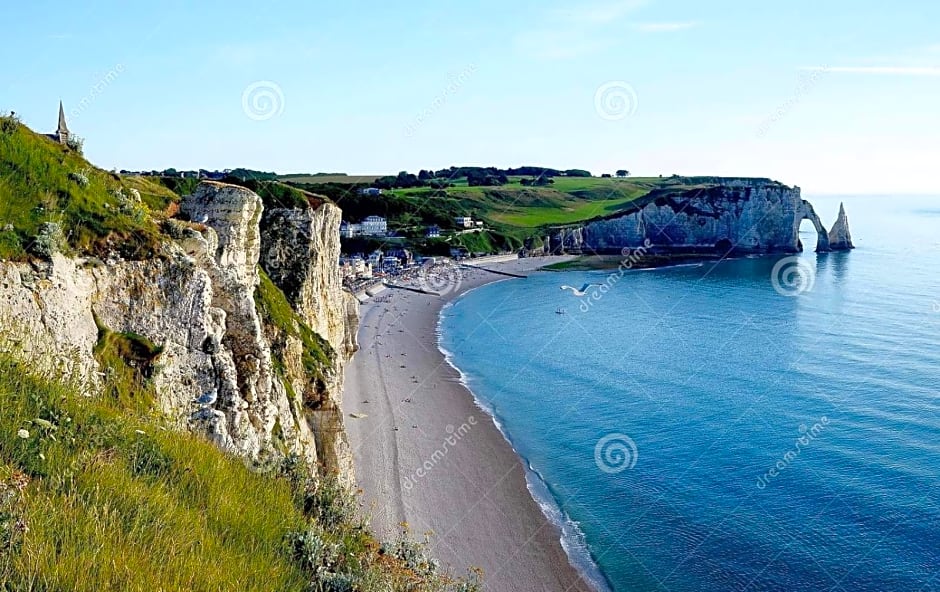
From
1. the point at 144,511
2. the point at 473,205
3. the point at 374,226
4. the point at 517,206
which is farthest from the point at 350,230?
the point at 144,511

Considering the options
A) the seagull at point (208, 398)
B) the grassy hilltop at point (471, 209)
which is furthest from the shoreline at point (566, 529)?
the grassy hilltop at point (471, 209)

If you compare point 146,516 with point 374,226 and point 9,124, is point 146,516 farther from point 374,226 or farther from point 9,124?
point 374,226

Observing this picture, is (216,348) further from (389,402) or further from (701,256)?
(701,256)

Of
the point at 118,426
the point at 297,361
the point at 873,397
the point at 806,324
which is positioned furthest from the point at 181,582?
the point at 806,324
